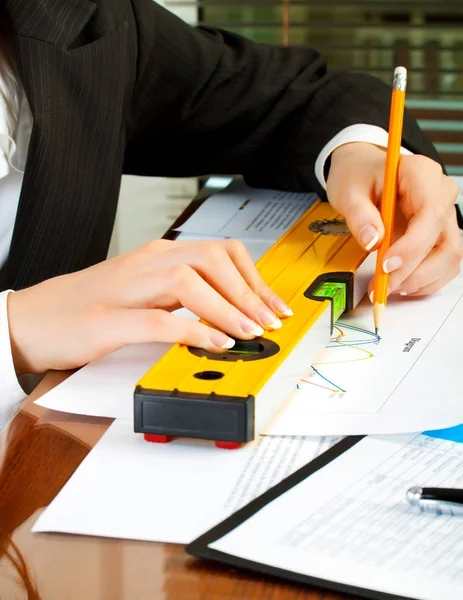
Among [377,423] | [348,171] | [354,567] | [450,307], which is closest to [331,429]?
[377,423]

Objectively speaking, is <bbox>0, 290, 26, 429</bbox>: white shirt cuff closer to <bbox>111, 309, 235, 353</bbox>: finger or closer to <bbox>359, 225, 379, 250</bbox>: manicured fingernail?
<bbox>111, 309, 235, 353</bbox>: finger

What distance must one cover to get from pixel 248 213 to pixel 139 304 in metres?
0.48

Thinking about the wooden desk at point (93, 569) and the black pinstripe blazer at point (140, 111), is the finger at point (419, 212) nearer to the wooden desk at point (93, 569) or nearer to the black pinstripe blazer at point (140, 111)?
the black pinstripe blazer at point (140, 111)

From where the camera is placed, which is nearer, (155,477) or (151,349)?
(155,477)

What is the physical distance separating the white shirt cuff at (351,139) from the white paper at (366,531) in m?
0.59

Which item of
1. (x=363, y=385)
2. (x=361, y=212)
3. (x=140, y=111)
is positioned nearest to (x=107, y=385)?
(x=363, y=385)

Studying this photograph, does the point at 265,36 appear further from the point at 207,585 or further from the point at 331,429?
the point at 207,585

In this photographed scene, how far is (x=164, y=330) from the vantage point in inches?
27.7

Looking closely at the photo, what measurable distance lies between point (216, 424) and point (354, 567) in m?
0.15

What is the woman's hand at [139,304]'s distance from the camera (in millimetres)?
717

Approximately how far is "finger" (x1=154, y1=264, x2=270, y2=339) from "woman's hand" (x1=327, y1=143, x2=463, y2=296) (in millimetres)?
176

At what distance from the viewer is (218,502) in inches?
21.8

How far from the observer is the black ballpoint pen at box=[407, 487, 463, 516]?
0.54m

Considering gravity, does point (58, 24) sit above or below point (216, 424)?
above
